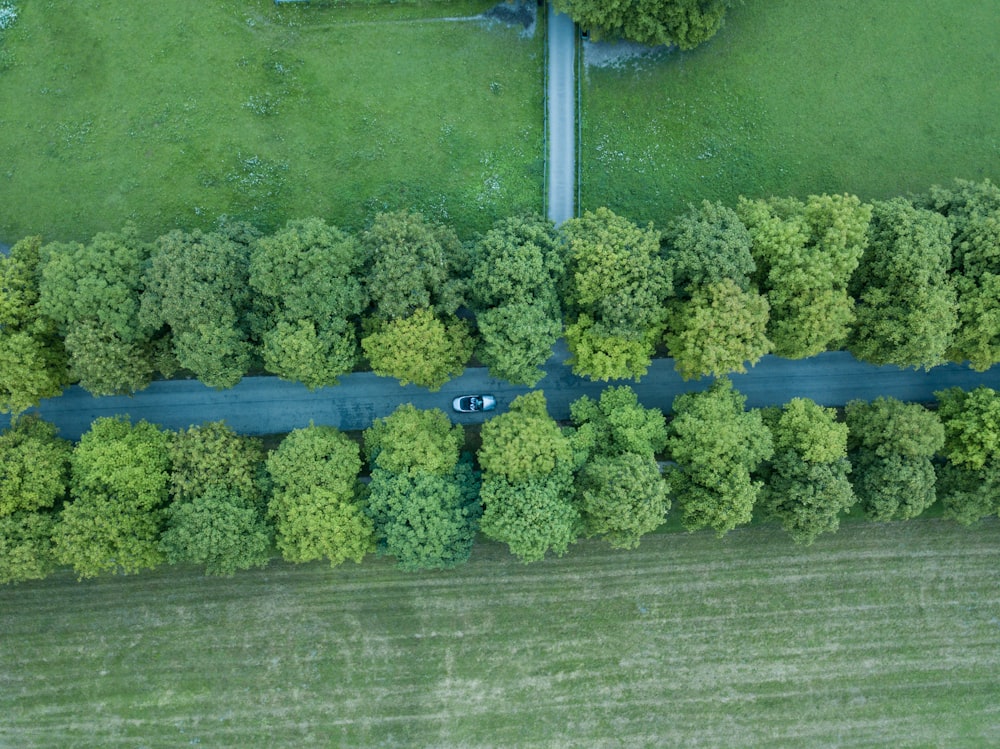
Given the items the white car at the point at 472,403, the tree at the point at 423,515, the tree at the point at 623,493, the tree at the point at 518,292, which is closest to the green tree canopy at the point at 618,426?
the tree at the point at 623,493

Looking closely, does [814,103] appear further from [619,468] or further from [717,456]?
[619,468]

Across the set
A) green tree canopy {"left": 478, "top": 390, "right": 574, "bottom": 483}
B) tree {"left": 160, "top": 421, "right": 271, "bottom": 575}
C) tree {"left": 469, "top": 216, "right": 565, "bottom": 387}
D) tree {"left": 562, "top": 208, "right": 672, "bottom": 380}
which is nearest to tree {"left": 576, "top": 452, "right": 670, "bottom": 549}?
green tree canopy {"left": 478, "top": 390, "right": 574, "bottom": 483}

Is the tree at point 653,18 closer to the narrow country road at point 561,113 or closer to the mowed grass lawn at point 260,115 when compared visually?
the narrow country road at point 561,113

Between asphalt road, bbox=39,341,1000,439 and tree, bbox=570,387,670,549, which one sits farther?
asphalt road, bbox=39,341,1000,439

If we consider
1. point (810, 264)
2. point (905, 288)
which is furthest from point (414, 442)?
point (905, 288)

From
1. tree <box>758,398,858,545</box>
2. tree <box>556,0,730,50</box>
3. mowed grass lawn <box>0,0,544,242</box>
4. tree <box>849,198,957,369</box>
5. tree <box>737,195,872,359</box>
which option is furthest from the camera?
mowed grass lawn <box>0,0,544,242</box>

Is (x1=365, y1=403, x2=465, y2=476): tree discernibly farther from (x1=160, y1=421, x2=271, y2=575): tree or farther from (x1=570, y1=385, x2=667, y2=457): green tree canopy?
(x1=570, y1=385, x2=667, y2=457): green tree canopy
